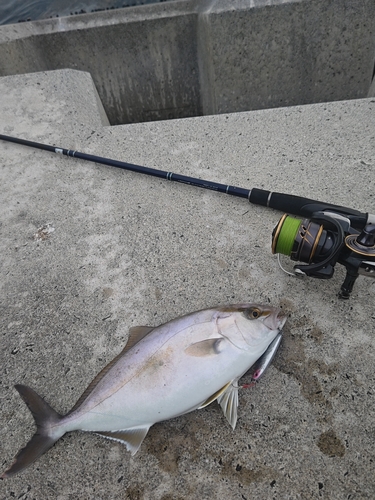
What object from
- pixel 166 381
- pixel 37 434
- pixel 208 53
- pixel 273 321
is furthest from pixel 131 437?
pixel 208 53

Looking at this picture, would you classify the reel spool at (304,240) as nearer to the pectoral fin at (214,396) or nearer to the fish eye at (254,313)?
the fish eye at (254,313)

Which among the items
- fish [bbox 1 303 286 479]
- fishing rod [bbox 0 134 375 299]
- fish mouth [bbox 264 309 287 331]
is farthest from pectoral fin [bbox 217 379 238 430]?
fishing rod [bbox 0 134 375 299]

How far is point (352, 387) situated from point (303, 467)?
43 cm

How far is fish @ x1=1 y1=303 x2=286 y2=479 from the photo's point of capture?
60.7 inches

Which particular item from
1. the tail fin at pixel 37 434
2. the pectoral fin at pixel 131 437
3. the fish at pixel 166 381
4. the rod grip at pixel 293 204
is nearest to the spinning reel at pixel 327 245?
the rod grip at pixel 293 204

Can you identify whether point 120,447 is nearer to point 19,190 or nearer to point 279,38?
point 19,190

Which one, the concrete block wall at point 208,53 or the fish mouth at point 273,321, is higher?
the concrete block wall at point 208,53

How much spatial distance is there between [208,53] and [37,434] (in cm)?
393

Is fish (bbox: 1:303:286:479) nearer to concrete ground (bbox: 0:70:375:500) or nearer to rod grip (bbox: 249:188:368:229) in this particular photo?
concrete ground (bbox: 0:70:375:500)

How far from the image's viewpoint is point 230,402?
1611 mm

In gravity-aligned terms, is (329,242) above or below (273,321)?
above

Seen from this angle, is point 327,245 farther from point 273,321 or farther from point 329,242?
point 273,321

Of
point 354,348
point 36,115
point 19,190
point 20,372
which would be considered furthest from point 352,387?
point 36,115

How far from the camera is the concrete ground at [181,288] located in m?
1.58
